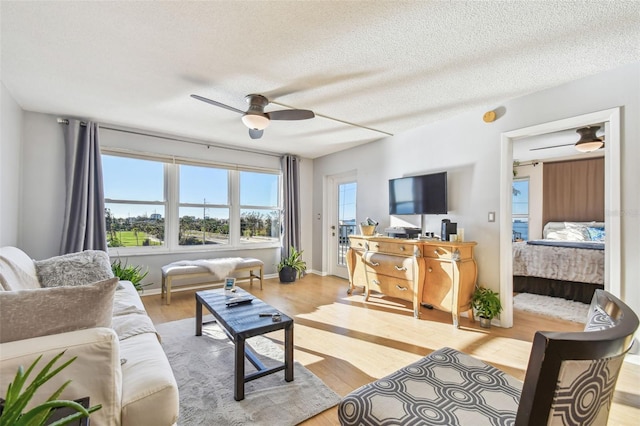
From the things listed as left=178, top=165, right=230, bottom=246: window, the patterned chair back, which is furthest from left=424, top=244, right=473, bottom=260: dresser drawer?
left=178, top=165, right=230, bottom=246: window

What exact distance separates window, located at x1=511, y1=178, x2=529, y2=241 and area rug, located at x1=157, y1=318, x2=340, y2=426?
595cm

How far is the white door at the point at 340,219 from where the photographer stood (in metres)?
5.40

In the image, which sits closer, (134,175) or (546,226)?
(134,175)

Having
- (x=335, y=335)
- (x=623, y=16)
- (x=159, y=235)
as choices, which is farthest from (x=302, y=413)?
(x=159, y=235)

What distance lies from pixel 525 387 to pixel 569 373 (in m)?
0.09

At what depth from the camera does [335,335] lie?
2809 mm

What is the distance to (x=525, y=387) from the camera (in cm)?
65

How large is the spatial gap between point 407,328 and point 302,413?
1.66m

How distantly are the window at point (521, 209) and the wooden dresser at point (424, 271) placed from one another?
3.90 m

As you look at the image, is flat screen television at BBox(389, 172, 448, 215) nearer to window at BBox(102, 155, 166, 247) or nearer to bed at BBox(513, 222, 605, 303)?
bed at BBox(513, 222, 605, 303)

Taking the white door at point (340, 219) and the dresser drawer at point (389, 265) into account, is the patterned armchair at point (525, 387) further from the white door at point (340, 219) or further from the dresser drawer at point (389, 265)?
the white door at point (340, 219)

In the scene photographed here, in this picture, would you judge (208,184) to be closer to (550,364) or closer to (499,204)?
(499,204)

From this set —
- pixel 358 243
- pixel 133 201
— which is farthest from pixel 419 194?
pixel 133 201

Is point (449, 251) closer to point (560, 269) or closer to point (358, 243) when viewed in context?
point (358, 243)
